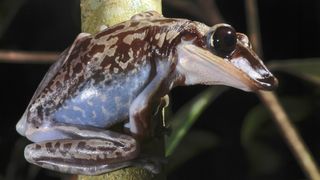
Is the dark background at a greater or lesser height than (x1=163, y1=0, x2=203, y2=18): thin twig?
lesser

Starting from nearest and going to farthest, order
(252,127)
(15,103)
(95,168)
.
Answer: (95,168)
(252,127)
(15,103)

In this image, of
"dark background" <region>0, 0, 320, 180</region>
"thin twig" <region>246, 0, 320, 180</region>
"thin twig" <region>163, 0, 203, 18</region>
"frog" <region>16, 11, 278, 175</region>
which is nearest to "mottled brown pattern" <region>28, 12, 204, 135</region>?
"frog" <region>16, 11, 278, 175</region>

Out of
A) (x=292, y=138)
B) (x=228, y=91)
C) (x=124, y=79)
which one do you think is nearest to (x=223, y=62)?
(x=124, y=79)

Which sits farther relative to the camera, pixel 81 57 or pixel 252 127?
pixel 252 127

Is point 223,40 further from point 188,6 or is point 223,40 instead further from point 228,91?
point 228,91

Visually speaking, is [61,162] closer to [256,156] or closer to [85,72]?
[85,72]

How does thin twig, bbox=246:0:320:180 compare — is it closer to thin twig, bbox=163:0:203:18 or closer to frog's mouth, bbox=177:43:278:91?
thin twig, bbox=163:0:203:18

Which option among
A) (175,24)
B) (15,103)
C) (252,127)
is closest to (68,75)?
(175,24)
